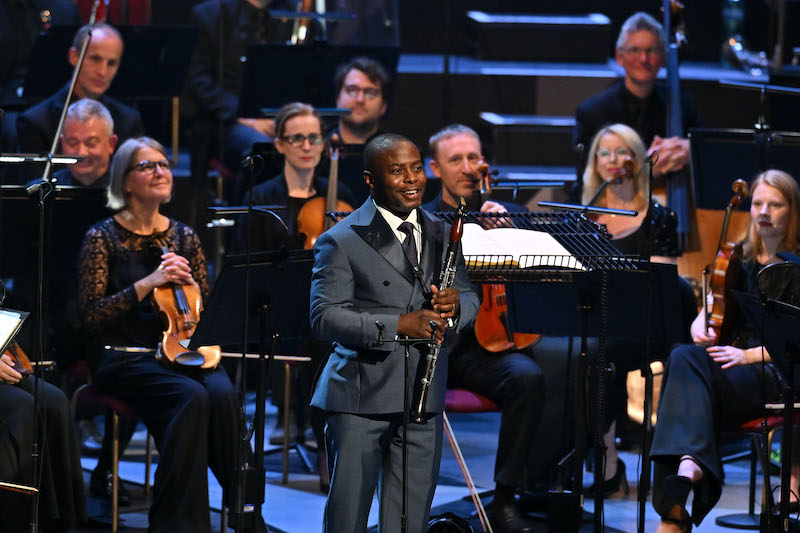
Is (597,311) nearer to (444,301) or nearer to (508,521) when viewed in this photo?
(508,521)

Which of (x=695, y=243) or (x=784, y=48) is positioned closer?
(x=695, y=243)

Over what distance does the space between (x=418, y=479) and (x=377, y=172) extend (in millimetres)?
915

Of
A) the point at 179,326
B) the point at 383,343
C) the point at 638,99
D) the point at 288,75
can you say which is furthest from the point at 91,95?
the point at 383,343

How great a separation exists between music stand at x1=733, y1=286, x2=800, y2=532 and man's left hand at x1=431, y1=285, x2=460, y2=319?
130 cm

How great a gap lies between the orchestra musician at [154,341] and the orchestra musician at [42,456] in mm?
321

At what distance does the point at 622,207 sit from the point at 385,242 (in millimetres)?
2496

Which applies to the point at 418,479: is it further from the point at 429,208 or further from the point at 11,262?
the point at 11,262

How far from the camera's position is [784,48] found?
839 cm

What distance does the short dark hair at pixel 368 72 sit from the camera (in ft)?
23.1

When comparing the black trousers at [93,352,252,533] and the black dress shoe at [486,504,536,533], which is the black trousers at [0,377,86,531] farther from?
the black dress shoe at [486,504,536,533]

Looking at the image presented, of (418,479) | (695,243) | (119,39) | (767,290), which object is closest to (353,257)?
(418,479)

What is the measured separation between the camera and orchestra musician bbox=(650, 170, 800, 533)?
4867 millimetres

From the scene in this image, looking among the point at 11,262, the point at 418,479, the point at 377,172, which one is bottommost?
the point at 418,479

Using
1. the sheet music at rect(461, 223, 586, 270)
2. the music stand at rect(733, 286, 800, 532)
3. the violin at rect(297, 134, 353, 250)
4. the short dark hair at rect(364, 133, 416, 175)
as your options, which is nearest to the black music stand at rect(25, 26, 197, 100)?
the violin at rect(297, 134, 353, 250)
